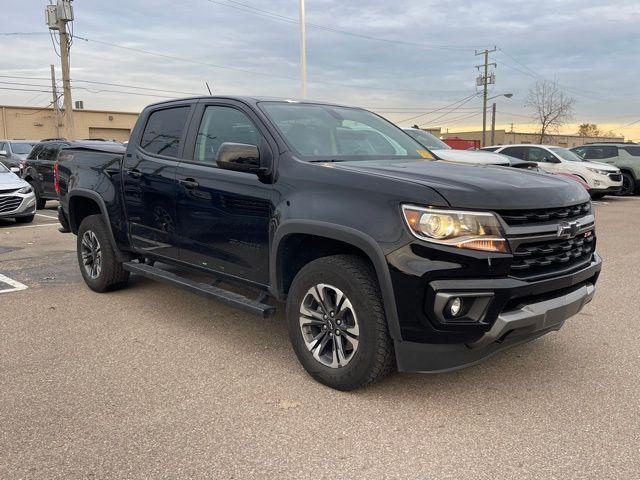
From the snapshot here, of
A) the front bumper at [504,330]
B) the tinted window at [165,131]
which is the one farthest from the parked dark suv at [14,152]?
the front bumper at [504,330]

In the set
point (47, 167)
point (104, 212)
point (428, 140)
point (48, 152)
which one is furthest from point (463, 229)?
point (48, 152)

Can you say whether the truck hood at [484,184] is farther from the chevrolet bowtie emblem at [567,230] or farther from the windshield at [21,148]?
the windshield at [21,148]

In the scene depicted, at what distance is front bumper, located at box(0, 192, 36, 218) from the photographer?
36.1 feet

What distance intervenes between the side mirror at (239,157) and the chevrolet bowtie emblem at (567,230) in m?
1.91

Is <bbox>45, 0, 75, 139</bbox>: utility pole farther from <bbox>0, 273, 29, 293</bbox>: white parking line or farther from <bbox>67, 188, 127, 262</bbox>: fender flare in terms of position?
<bbox>67, 188, 127, 262</bbox>: fender flare

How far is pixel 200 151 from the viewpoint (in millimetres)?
4457

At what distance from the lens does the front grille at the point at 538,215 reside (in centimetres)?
305

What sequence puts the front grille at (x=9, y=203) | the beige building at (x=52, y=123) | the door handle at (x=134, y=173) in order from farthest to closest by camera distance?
1. the beige building at (x=52, y=123)
2. the front grille at (x=9, y=203)
3. the door handle at (x=134, y=173)

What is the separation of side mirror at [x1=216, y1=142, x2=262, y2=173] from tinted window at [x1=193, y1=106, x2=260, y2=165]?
0.33 m

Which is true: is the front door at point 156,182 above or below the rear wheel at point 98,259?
above

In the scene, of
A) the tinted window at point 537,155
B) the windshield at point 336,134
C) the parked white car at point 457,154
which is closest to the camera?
the windshield at point 336,134

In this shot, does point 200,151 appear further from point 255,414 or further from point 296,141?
point 255,414

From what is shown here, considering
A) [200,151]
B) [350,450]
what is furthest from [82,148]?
[350,450]

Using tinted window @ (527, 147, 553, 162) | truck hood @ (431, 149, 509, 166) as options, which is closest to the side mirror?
truck hood @ (431, 149, 509, 166)
